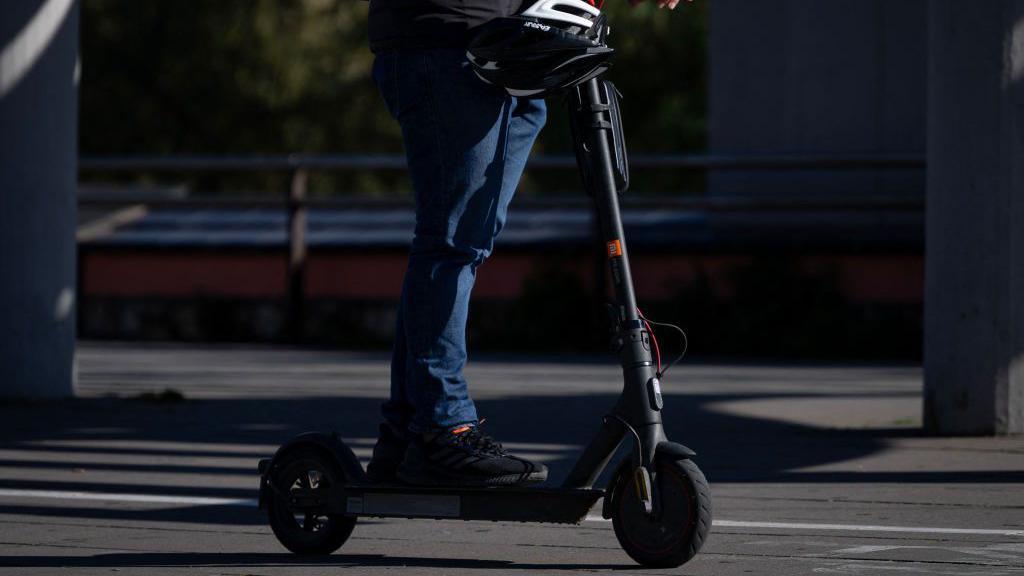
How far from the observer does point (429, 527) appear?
4.66 metres

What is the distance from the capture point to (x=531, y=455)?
6.00 meters

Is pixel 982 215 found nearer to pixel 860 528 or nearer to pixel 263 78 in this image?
pixel 860 528

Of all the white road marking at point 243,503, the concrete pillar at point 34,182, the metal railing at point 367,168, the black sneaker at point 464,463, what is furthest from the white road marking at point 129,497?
the metal railing at point 367,168

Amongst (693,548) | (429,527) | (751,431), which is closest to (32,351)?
(751,431)

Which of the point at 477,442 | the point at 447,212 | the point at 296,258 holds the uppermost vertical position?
the point at 447,212

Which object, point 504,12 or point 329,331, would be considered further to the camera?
point 329,331

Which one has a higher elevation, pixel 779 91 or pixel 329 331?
pixel 779 91

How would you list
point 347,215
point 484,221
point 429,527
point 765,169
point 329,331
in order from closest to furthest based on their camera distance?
1. point 484,221
2. point 429,527
3. point 765,169
4. point 329,331
5. point 347,215

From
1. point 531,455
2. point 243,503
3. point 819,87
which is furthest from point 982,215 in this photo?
point 819,87

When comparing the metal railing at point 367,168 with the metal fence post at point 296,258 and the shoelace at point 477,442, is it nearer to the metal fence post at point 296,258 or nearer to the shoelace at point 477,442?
the metal fence post at point 296,258

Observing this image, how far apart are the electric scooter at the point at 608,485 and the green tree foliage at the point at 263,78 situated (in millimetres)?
34536

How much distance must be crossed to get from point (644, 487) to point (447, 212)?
73cm

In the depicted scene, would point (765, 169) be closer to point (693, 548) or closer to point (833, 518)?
point (833, 518)

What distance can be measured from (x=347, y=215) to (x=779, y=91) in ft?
11.3
